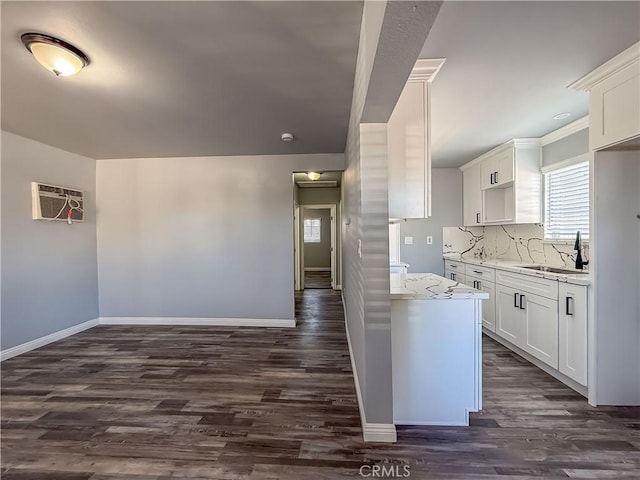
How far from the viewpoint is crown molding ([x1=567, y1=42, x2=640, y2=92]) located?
5.85 feet

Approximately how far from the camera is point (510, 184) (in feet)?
12.1

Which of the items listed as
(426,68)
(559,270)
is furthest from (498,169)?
(426,68)

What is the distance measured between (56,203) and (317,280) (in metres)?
5.82

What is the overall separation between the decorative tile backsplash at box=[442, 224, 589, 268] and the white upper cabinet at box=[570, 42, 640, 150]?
130 cm

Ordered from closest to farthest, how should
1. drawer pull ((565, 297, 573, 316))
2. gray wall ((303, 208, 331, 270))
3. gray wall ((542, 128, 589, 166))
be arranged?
1. drawer pull ((565, 297, 573, 316))
2. gray wall ((542, 128, 589, 166))
3. gray wall ((303, 208, 331, 270))

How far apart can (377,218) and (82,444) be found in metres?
2.25

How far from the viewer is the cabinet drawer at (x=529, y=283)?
2529 mm

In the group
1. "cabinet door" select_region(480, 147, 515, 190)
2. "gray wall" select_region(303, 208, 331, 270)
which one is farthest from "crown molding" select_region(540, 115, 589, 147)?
"gray wall" select_region(303, 208, 331, 270)

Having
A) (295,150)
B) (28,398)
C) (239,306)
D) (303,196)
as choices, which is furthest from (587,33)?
(303,196)

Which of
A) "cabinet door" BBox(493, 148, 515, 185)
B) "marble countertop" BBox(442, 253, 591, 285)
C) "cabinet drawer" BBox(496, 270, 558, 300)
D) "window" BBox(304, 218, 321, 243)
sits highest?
"cabinet door" BBox(493, 148, 515, 185)

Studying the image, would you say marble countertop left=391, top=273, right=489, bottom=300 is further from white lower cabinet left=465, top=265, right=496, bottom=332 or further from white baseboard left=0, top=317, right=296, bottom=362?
white baseboard left=0, top=317, right=296, bottom=362

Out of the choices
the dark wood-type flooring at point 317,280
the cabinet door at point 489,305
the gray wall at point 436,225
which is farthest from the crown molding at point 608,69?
the dark wood-type flooring at point 317,280

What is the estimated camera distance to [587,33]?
1.63 m

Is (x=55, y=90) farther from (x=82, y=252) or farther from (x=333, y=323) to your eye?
(x=333, y=323)
